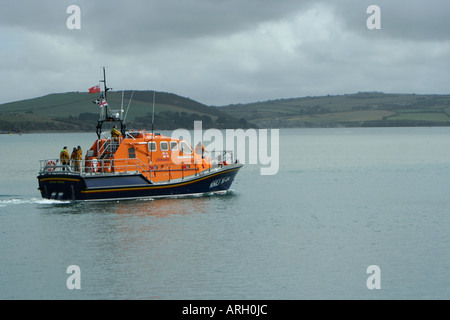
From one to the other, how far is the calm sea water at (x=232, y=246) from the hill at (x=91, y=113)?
11203 centimetres

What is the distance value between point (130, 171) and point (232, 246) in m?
8.95

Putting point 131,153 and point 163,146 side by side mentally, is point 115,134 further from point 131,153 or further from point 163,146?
point 163,146

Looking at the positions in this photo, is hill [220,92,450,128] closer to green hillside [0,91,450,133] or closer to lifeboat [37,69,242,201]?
green hillside [0,91,450,133]

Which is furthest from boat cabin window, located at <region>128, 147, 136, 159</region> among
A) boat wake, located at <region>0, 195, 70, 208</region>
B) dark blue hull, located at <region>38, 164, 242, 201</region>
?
boat wake, located at <region>0, 195, 70, 208</region>

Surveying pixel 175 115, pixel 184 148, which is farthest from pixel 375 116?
pixel 184 148

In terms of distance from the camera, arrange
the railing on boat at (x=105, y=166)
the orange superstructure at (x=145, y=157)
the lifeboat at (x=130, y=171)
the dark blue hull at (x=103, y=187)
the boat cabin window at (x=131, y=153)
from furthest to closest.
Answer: the boat cabin window at (x=131, y=153), the orange superstructure at (x=145, y=157), the railing on boat at (x=105, y=166), the lifeboat at (x=130, y=171), the dark blue hull at (x=103, y=187)

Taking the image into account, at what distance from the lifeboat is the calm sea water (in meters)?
0.59

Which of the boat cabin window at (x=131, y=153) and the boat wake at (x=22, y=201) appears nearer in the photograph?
the boat wake at (x=22, y=201)

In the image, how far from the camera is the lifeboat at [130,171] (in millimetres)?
25500

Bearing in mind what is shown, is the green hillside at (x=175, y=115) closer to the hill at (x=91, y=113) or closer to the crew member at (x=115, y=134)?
the hill at (x=91, y=113)

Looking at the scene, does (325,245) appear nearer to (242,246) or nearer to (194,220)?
(242,246)

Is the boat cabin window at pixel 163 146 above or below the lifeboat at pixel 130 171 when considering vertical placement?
above

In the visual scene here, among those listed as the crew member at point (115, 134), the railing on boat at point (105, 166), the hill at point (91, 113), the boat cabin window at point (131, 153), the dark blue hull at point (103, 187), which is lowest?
the dark blue hull at point (103, 187)

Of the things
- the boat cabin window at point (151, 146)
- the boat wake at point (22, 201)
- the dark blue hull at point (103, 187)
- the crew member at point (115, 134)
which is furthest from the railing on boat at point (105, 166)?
the boat wake at point (22, 201)
